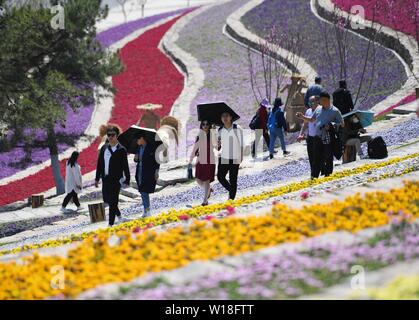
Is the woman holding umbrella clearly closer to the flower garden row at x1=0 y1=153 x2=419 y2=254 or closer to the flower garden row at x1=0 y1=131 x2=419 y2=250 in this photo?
the flower garden row at x1=0 y1=131 x2=419 y2=250

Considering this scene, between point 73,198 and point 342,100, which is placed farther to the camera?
point 73,198

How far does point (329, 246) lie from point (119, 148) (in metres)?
7.96

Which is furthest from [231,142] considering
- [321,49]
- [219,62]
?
[219,62]

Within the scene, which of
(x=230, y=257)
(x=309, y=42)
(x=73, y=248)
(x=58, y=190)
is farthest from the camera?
(x=309, y=42)

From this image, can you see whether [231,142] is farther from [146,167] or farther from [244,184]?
[244,184]

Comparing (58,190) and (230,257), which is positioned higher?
(230,257)

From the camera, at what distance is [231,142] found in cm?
1605

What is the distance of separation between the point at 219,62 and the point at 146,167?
27545mm

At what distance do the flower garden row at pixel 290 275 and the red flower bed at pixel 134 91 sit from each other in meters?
22.1

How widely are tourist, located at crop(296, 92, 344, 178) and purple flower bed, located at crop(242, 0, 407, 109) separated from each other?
14.2 m

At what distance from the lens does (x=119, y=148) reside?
16.6m

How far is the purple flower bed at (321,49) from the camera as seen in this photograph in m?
33.0
